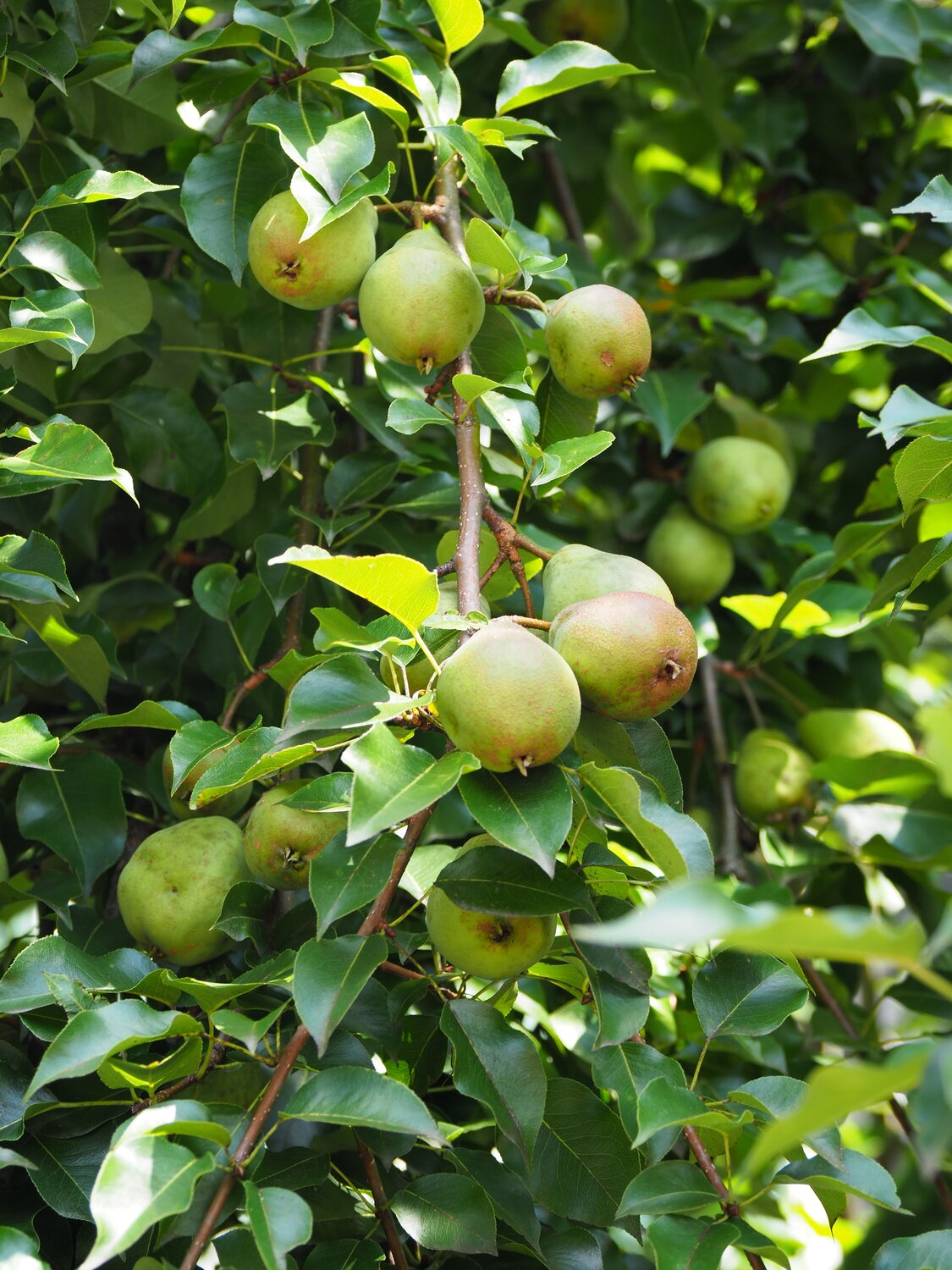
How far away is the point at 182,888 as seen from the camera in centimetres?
106

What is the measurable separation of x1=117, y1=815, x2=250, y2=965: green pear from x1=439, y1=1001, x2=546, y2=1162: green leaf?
0.27m

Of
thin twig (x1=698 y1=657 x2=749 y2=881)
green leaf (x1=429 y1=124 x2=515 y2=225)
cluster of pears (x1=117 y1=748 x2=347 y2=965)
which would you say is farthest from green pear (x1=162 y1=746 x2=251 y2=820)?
thin twig (x1=698 y1=657 x2=749 y2=881)

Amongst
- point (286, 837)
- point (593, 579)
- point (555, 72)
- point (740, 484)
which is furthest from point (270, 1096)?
point (740, 484)

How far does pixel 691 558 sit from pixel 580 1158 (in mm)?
Result: 1070

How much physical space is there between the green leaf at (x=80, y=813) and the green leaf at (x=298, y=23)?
0.74 metres

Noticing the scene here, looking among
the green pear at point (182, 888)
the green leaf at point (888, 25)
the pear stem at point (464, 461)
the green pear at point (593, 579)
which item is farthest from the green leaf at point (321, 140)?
the green leaf at point (888, 25)

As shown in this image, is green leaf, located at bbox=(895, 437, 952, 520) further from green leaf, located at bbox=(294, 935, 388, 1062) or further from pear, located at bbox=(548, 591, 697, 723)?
green leaf, located at bbox=(294, 935, 388, 1062)

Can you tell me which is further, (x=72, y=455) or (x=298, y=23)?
(x=298, y=23)

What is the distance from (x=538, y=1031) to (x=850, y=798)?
56 centimetres

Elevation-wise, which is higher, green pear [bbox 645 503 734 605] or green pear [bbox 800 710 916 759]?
green pear [bbox 645 503 734 605]

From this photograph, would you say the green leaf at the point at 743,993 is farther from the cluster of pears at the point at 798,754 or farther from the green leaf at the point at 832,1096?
the cluster of pears at the point at 798,754

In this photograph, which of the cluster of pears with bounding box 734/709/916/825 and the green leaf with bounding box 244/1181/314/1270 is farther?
the cluster of pears with bounding box 734/709/916/825

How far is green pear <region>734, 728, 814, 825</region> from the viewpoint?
5.67 ft

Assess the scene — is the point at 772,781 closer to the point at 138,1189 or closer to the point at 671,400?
the point at 671,400
